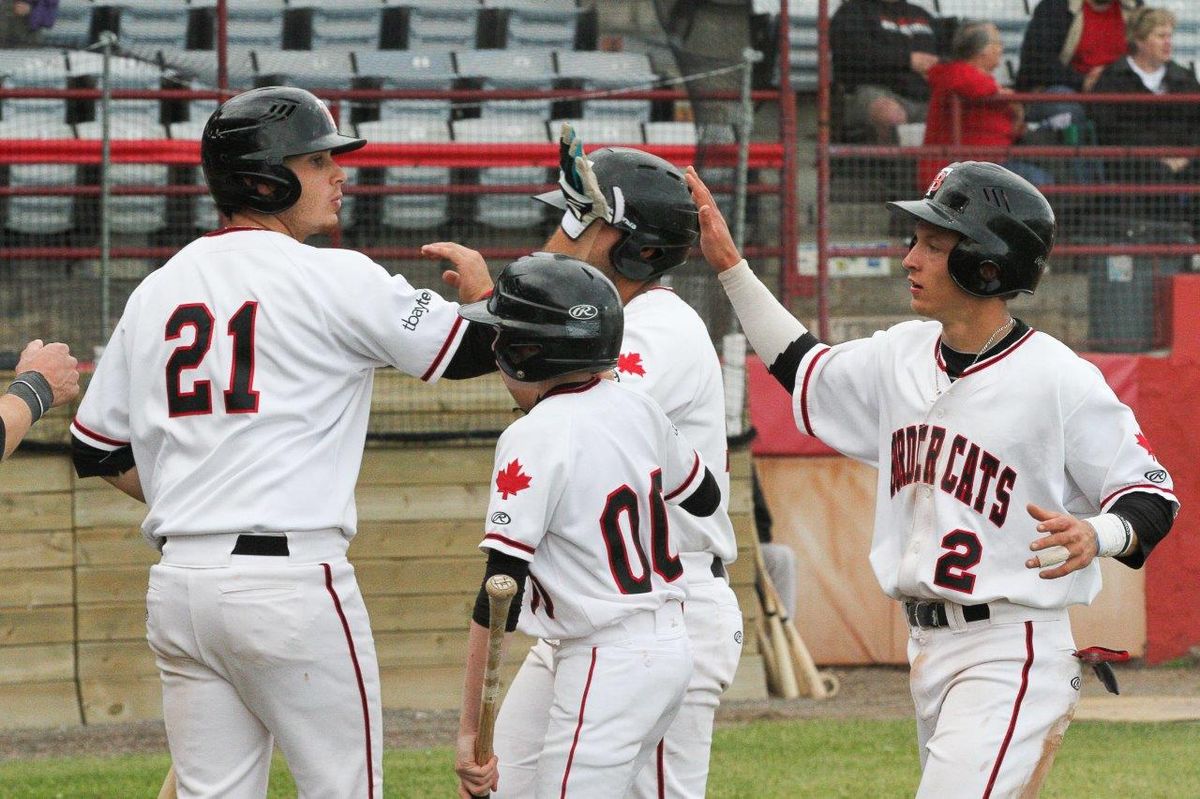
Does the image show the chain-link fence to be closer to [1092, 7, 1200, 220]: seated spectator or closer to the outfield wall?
the outfield wall

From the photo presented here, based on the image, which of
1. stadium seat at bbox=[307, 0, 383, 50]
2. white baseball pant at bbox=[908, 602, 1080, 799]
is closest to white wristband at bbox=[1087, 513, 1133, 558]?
white baseball pant at bbox=[908, 602, 1080, 799]

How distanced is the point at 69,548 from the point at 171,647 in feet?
16.5

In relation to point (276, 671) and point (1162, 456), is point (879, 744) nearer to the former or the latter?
point (1162, 456)

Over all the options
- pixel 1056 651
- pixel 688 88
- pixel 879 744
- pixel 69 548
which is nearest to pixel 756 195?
pixel 688 88

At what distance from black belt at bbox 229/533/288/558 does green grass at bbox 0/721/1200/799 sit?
3133 millimetres

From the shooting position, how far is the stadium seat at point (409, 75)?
1074 cm

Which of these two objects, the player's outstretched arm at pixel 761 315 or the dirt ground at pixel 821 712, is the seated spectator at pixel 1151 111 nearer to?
the dirt ground at pixel 821 712

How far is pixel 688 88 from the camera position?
10.1 meters

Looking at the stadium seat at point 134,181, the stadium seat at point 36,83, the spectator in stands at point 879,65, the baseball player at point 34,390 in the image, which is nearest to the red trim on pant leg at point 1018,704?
the baseball player at point 34,390

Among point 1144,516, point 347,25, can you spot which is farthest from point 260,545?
point 347,25

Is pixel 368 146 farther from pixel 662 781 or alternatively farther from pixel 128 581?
pixel 662 781

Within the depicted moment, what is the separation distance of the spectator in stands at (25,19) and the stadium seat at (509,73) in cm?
279

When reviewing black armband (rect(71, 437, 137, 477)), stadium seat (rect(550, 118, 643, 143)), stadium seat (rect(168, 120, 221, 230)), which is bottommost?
black armband (rect(71, 437, 137, 477))

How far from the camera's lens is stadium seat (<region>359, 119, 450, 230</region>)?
10.2m
